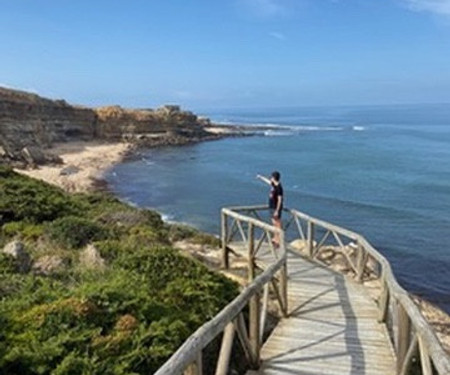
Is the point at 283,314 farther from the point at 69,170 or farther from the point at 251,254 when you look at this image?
the point at 69,170

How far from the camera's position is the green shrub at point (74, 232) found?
1166cm

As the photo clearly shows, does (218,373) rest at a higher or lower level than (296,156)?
higher

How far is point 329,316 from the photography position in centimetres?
856

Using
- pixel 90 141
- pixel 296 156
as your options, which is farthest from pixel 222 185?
pixel 90 141

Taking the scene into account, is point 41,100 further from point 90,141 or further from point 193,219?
point 193,219

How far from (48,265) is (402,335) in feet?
18.7

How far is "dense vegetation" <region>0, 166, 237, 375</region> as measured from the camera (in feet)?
16.8

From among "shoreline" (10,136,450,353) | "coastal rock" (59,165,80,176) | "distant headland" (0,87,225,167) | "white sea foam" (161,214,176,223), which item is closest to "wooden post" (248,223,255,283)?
"shoreline" (10,136,450,353)

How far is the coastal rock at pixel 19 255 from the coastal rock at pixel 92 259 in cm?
88

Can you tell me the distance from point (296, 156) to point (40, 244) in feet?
176

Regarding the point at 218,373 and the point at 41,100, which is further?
the point at 41,100

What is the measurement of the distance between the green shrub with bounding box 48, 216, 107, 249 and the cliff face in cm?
3388

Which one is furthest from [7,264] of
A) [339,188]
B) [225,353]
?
[339,188]

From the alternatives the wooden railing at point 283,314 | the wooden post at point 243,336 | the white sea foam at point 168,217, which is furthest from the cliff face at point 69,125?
the wooden post at point 243,336
